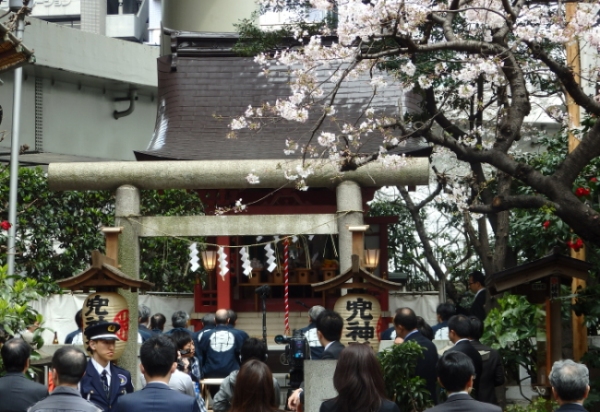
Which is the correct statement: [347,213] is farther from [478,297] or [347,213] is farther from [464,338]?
[464,338]

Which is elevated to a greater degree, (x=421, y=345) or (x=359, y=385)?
(x=421, y=345)

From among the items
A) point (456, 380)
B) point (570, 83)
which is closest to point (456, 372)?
point (456, 380)

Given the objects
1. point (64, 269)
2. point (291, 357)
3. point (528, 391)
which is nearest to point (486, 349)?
point (291, 357)

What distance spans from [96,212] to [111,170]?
7.85 m

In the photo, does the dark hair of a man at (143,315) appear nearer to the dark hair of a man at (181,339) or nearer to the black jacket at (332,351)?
the dark hair of a man at (181,339)

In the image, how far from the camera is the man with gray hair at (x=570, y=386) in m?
5.79

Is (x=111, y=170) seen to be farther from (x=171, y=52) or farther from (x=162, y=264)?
(x=162, y=264)

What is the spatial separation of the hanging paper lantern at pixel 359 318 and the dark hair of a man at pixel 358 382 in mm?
6075

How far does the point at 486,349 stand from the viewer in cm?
932

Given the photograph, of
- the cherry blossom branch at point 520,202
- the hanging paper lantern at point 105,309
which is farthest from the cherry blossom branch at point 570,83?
the hanging paper lantern at point 105,309

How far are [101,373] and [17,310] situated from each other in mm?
2074

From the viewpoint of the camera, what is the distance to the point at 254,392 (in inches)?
234

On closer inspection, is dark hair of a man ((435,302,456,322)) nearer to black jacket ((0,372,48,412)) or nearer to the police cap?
the police cap

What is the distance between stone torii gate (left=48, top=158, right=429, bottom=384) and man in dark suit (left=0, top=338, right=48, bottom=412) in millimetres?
6730
